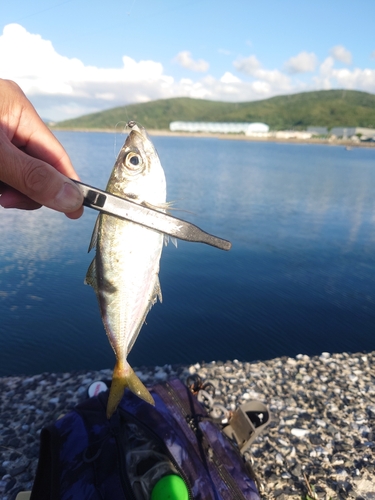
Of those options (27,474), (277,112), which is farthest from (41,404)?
(277,112)

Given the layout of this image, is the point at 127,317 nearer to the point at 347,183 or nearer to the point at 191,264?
the point at 191,264

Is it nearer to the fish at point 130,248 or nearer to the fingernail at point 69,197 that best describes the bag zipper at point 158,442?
the fish at point 130,248

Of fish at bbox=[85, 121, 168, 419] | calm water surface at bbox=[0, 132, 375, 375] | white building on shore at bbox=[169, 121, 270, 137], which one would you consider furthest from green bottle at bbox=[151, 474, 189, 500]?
white building on shore at bbox=[169, 121, 270, 137]

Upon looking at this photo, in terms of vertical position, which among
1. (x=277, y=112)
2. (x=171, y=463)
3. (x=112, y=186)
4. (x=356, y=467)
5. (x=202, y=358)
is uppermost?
(x=277, y=112)

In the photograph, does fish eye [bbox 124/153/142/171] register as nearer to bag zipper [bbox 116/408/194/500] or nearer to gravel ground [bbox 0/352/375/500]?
bag zipper [bbox 116/408/194/500]

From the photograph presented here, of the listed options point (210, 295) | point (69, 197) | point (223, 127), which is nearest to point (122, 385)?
point (69, 197)

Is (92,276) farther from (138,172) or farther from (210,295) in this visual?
(210,295)
